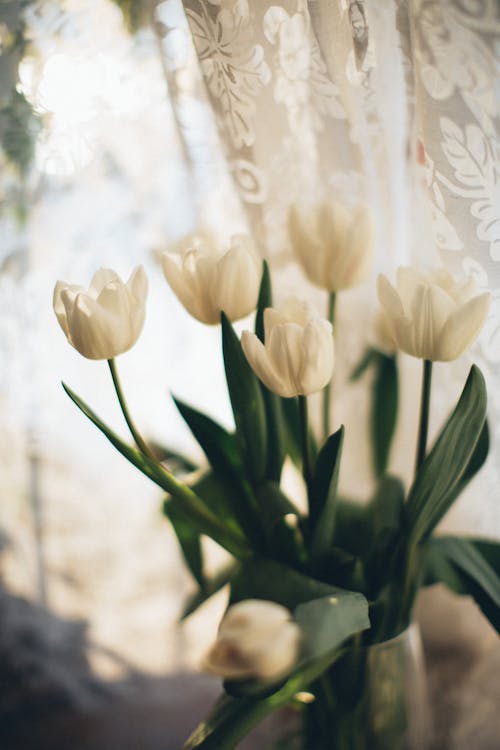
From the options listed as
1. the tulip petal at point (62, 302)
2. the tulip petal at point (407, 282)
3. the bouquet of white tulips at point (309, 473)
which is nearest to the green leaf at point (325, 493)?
the bouquet of white tulips at point (309, 473)

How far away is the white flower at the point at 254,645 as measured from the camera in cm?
32

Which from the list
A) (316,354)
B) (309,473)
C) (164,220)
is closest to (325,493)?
(309,473)

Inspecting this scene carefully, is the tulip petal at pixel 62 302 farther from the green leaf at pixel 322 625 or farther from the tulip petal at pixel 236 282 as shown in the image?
the green leaf at pixel 322 625

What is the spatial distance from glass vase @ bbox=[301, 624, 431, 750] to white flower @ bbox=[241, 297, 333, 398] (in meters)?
0.24

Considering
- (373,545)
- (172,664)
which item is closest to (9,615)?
(172,664)

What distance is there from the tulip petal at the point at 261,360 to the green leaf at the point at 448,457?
0.39 feet

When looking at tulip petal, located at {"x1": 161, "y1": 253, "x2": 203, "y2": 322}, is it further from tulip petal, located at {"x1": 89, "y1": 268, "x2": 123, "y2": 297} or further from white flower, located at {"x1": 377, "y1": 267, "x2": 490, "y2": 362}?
white flower, located at {"x1": 377, "y1": 267, "x2": 490, "y2": 362}

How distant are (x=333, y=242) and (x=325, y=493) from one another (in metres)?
0.21

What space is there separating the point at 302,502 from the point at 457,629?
0.24 meters

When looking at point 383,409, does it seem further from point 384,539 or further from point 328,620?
point 328,620

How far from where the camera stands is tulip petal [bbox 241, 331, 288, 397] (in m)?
0.42

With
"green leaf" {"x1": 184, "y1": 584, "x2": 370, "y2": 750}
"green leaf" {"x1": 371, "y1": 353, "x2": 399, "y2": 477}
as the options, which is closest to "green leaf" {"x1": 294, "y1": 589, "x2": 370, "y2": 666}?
"green leaf" {"x1": 184, "y1": 584, "x2": 370, "y2": 750}

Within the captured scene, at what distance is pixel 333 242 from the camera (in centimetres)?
52

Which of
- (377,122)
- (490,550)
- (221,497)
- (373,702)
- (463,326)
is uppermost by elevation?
(377,122)
